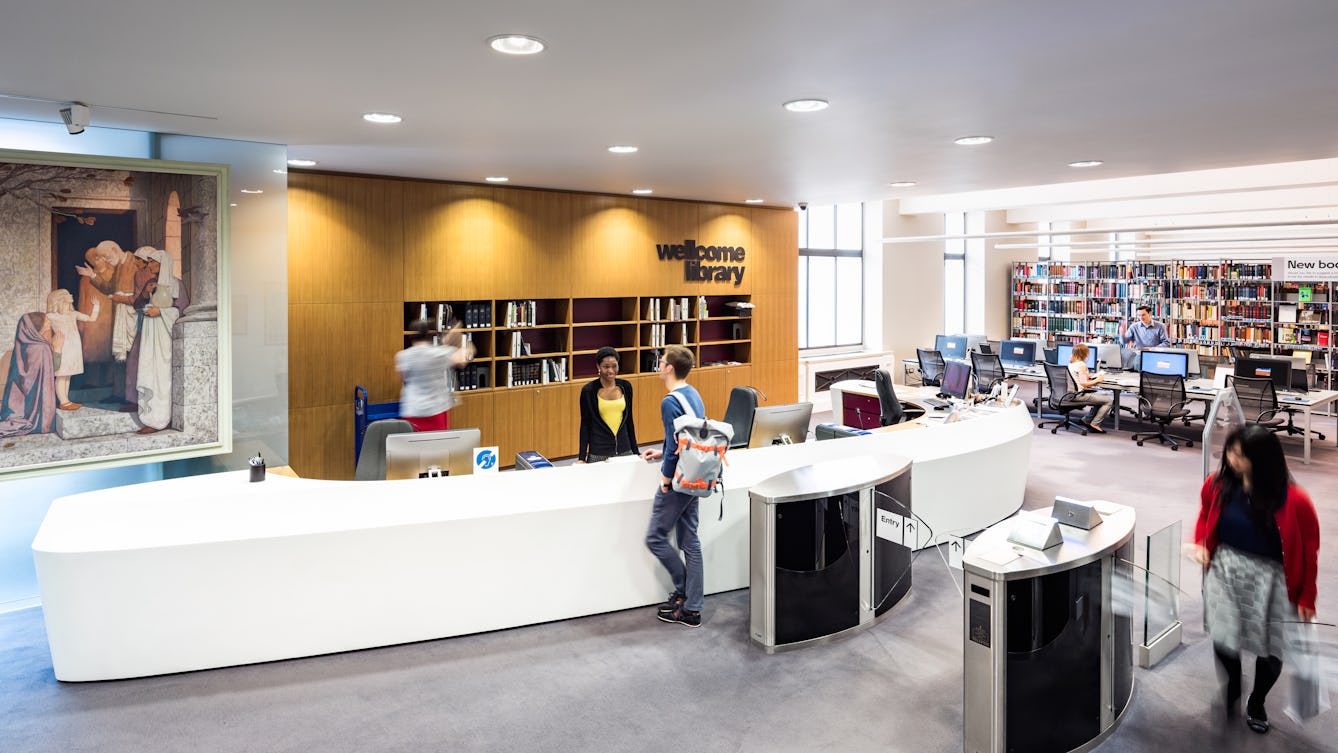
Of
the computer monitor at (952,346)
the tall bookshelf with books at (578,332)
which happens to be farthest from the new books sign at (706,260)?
the computer monitor at (952,346)

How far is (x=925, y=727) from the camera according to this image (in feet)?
12.2

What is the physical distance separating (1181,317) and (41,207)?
16.6 metres

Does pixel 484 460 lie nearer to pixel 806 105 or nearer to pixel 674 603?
pixel 674 603

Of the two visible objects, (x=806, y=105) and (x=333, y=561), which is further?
(x=806, y=105)

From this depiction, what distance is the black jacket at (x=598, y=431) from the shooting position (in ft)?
20.6

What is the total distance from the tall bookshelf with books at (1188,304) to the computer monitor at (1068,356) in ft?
10.0

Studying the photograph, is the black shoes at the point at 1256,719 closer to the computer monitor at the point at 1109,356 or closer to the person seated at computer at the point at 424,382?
the person seated at computer at the point at 424,382

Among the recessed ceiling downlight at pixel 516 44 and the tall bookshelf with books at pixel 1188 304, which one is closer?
the recessed ceiling downlight at pixel 516 44

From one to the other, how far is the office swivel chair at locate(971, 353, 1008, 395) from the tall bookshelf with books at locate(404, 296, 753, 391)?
3760 mm

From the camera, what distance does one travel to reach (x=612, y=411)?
6.33 metres

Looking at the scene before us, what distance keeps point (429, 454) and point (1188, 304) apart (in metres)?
15.0

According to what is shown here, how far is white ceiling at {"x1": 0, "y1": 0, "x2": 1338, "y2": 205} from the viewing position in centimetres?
318

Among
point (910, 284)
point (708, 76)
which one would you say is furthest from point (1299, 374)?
point (708, 76)

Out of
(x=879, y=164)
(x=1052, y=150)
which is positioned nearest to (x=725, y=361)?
(x=879, y=164)
